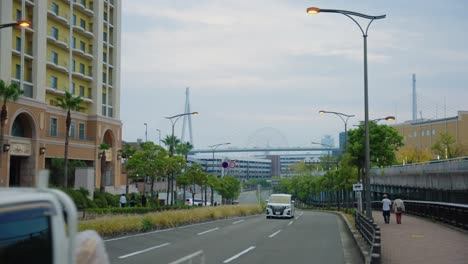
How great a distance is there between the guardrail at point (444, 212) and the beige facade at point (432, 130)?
5375 centimetres

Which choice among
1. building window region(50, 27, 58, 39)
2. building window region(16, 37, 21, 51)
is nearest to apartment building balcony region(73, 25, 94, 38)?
building window region(50, 27, 58, 39)

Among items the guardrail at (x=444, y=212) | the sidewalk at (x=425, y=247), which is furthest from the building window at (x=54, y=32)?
the sidewalk at (x=425, y=247)

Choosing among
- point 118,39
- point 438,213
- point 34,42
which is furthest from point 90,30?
point 438,213

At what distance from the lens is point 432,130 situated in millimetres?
107000

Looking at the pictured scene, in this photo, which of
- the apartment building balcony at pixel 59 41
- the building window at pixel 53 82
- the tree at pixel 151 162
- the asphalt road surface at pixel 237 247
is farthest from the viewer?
the building window at pixel 53 82

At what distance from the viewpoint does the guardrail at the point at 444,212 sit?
2734 centimetres

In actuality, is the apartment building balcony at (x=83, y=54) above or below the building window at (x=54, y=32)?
below

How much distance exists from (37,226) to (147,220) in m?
24.6

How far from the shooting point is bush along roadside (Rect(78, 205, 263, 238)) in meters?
24.0

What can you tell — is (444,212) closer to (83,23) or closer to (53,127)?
(53,127)

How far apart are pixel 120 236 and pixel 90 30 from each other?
46659mm

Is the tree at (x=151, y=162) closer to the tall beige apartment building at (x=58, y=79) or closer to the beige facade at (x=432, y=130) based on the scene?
the tall beige apartment building at (x=58, y=79)

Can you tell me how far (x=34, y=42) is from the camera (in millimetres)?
54188

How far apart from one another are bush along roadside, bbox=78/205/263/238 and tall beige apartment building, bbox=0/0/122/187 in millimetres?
19078
